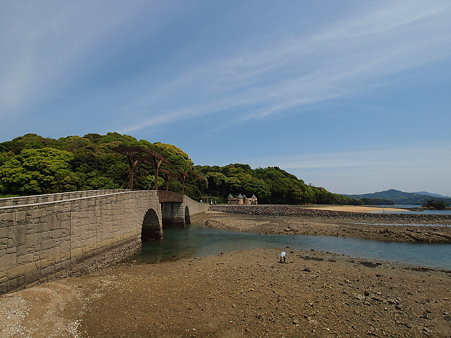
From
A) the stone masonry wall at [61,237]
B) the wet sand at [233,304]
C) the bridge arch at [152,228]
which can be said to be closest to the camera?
the wet sand at [233,304]

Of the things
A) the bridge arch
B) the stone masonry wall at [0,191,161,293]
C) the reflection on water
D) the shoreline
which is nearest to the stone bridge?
the stone masonry wall at [0,191,161,293]

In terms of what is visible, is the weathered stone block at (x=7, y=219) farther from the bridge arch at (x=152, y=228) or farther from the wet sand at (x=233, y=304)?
the bridge arch at (x=152, y=228)

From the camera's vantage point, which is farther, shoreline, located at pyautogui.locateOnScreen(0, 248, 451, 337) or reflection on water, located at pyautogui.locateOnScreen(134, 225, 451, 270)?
reflection on water, located at pyautogui.locateOnScreen(134, 225, 451, 270)

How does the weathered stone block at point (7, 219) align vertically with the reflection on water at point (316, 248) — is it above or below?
above

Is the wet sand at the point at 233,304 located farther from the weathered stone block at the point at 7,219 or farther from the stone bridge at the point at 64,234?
the weathered stone block at the point at 7,219

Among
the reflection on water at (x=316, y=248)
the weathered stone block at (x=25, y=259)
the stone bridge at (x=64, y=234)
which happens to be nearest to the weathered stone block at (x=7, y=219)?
the stone bridge at (x=64, y=234)

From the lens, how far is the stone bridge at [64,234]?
7.70m

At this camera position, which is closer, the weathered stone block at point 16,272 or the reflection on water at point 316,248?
the weathered stone block at point 16,272

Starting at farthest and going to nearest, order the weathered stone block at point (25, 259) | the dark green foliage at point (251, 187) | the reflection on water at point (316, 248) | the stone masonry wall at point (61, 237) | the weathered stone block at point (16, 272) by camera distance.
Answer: the dark green foliage at point (251, 187), the reflection on water at point (316, 248), the weathered stone block at point (25, 259), the stone masonry wall at point (61, 237), the weathered stone block at point (16, 272)

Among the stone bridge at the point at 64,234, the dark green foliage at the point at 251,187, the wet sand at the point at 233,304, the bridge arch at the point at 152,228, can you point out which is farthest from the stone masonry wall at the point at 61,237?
the dark green foliage at the point at 251,187

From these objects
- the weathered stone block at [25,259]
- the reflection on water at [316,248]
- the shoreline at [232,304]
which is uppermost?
the weathered stone block at [25,259]

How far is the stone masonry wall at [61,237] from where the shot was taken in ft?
25.1

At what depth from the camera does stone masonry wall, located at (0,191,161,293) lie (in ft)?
25.1

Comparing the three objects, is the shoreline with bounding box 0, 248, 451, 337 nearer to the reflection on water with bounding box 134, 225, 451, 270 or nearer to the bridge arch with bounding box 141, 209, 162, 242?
the reflection on water with bounding box 134, 225, 451, 270
